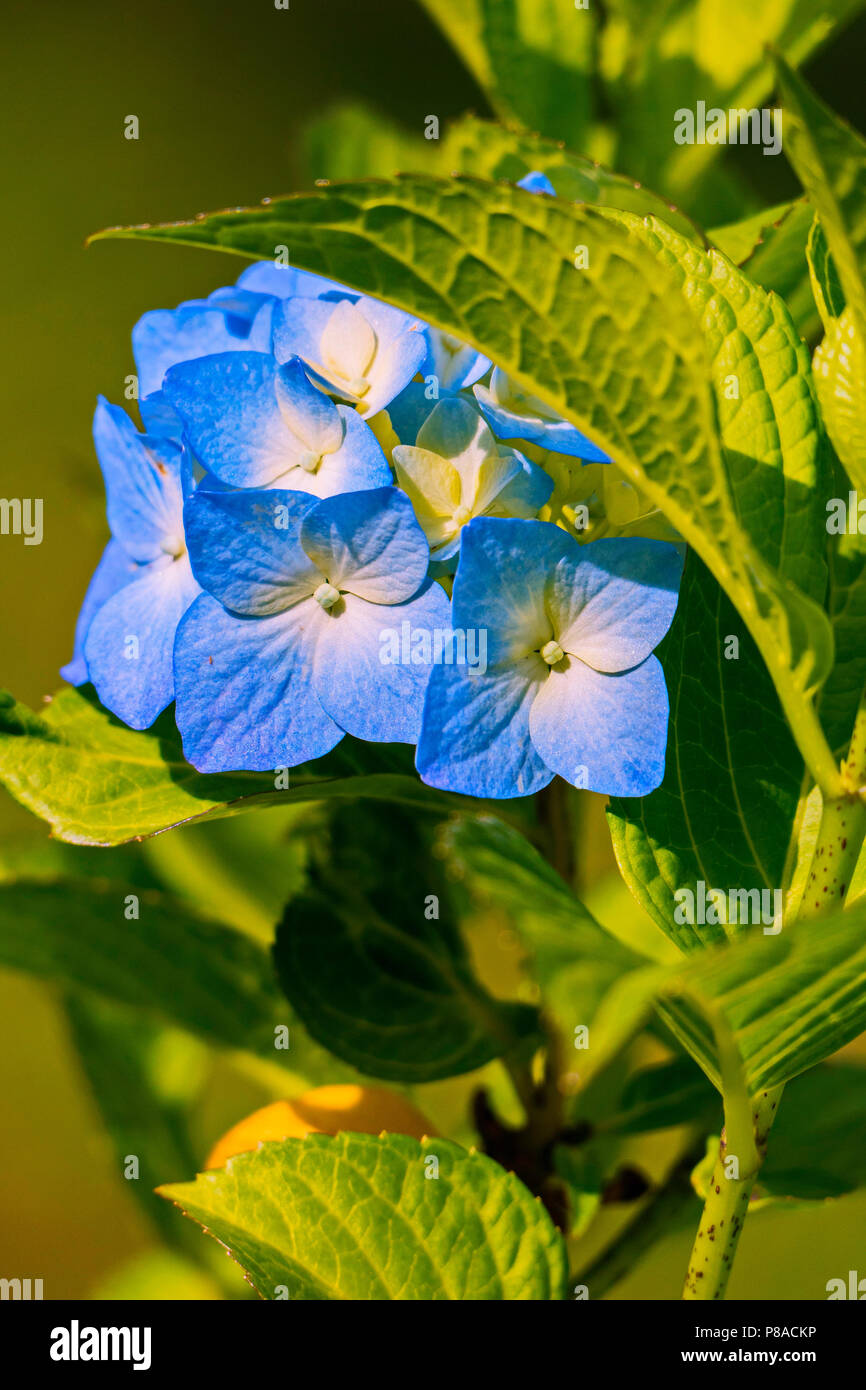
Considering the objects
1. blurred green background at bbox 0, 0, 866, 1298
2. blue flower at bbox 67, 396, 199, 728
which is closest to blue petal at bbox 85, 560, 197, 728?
blue flower at bbox 67, 396, 199, 728

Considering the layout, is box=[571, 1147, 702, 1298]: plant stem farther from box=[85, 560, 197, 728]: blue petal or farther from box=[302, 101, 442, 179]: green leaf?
box=[302, 101, 442, 179]: green leaf

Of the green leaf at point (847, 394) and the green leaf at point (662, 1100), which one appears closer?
the green leaf at point (847, 394)

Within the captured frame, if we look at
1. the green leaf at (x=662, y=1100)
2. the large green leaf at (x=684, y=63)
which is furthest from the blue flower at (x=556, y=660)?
the large green leaf at (x=684, y=63)

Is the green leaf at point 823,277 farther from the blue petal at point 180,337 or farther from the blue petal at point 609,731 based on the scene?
the blue petal at point 180,337

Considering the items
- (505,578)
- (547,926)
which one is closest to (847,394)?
(505,578)
